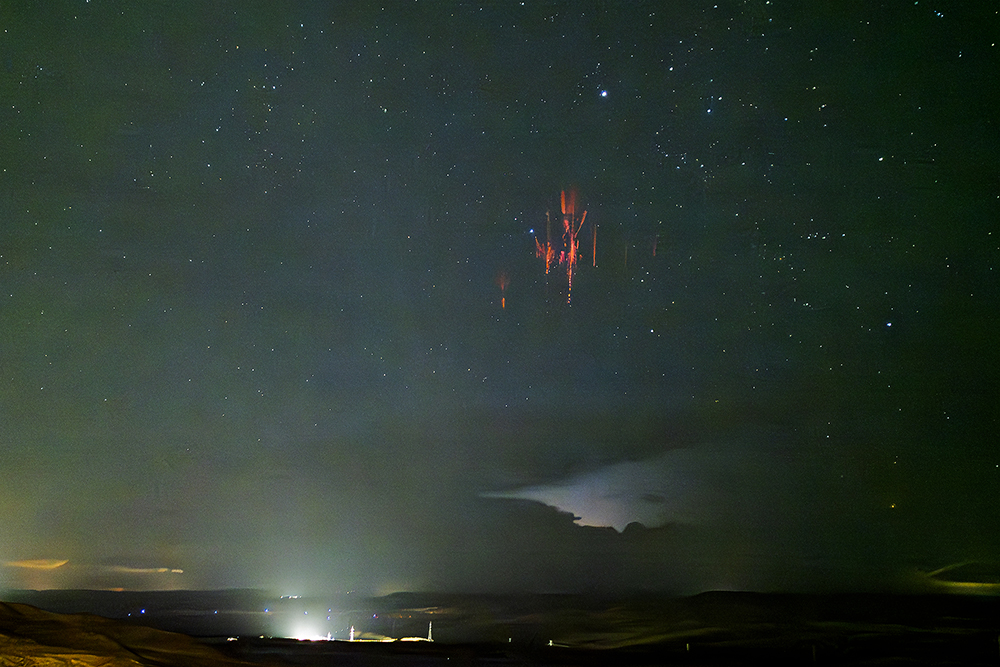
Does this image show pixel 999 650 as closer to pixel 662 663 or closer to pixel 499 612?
pixel 662 663

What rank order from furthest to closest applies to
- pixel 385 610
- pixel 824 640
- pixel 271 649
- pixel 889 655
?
pixel 385 610 < pixel 824 640 < pixel 889 655 < pixel 271 649

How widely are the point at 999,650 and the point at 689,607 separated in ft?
155

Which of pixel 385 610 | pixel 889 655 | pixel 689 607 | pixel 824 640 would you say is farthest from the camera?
pixel 385 610

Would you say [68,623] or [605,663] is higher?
[68,623]

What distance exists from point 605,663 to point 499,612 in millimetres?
53666

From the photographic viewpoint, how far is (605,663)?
24438mm

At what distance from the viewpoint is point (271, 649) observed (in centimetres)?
2523

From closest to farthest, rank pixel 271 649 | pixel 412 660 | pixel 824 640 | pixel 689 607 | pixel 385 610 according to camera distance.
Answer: pixel 412 660 < pixel 271 649 < pixel 824 640 < pixel 689 607 < pixel 385 610

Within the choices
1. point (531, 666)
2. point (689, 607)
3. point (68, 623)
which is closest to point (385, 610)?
point (689, 607)

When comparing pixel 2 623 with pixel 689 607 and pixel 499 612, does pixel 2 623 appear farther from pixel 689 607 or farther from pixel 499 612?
pixel 689 607

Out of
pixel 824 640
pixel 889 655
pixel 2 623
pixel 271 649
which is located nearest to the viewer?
pixel 2 623

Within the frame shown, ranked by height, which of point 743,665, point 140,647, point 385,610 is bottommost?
point 385,610

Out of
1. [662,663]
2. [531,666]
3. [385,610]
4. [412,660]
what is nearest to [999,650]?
[662,663]

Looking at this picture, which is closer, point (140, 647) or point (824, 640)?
point (140, 647)
